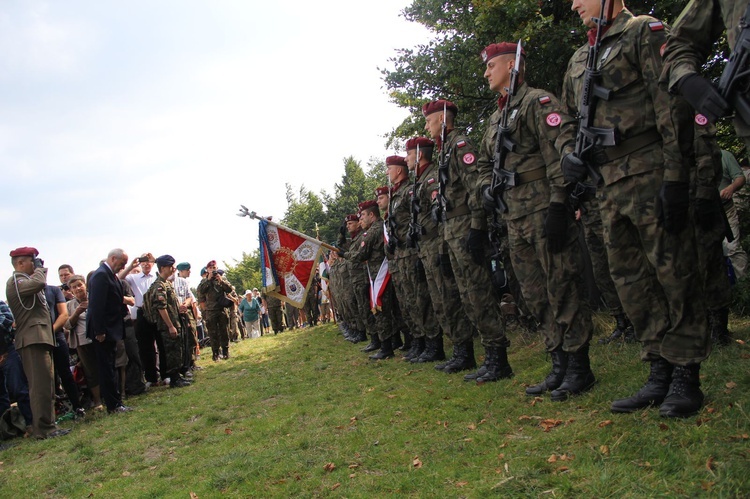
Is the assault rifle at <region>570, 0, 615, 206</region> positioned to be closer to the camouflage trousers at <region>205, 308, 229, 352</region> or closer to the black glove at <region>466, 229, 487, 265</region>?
the black glove at <region>466, 229, 487, 265</region>

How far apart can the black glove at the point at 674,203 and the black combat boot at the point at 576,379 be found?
1511mm

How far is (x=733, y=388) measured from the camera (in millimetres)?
3400

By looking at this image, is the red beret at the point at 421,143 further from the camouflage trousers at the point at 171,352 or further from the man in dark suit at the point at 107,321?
the camouflage trousers at the point at 171,352

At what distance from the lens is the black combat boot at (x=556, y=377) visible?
460cm

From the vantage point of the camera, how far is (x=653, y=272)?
353 cm

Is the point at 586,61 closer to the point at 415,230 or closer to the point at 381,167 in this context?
the point at 415,230

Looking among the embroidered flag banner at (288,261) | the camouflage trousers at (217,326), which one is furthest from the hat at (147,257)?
the camouflage trousers at (217,326)

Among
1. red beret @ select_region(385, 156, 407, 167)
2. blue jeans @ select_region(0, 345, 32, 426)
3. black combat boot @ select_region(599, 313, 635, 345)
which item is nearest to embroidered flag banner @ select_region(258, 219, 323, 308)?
red beret @ select_region(385, 156, 407, 167)

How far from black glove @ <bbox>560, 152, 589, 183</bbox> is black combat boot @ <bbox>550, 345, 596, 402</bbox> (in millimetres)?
1401

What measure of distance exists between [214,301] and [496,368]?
8.38 meters

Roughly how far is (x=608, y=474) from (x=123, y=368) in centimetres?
805

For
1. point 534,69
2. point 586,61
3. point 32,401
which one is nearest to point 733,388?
point 586,61

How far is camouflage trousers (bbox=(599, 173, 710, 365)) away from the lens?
320 cm

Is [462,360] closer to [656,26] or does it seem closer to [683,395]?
[683,395]
